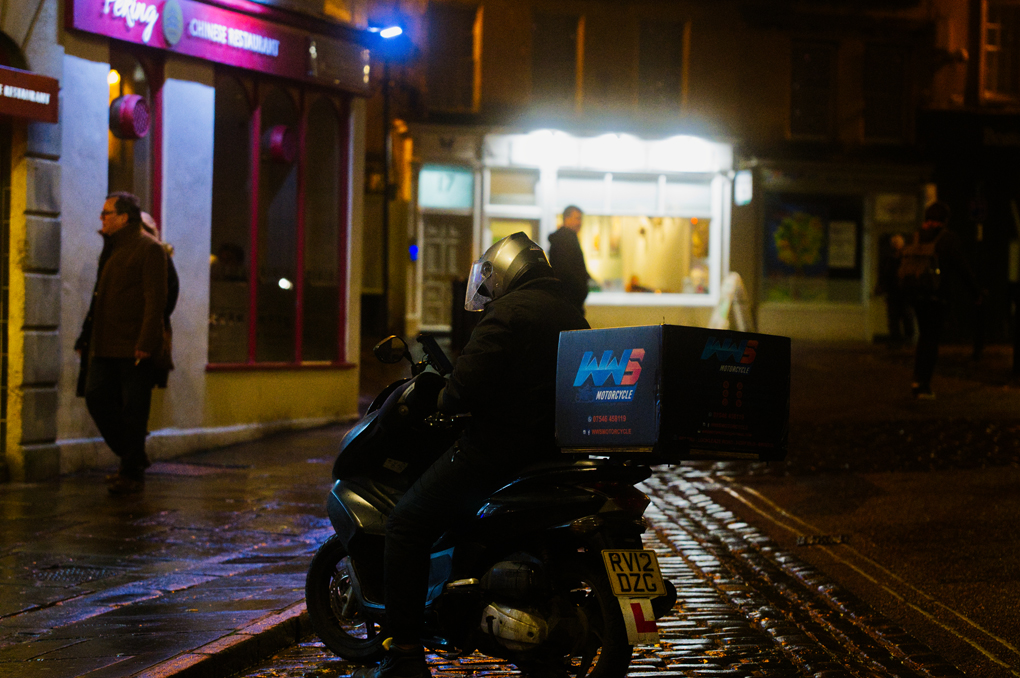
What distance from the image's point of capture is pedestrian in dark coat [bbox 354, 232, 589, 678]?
167 inches

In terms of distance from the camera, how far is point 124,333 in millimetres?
8484

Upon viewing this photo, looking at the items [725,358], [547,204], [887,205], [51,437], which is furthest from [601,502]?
[887,205]

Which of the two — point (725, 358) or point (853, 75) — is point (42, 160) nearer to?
point (725, 358)

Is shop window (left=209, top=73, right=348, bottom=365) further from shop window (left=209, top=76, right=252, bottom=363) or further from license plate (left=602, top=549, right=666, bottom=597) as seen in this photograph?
license plate (left=602, top=549, right=666, bottom=597)

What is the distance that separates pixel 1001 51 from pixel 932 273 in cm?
1514

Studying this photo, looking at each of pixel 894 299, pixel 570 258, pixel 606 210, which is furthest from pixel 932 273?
pixel 606 210

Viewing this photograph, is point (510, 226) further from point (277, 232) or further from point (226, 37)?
point (226, 37)

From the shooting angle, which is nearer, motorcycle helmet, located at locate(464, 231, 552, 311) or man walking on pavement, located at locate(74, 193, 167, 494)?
motorcycle helmet, located at locate(464, 231, 552, 311)

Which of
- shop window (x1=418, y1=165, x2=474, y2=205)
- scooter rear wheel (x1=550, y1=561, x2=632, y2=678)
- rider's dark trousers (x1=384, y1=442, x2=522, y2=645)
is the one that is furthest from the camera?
shop window (x1=418, y1=165, x2=474, y2=205)

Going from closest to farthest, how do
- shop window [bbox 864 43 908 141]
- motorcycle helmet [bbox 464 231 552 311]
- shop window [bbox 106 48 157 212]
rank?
motorcycle helmet [bbox 464 231 552 311], shop window [bbox 106 48 157 212], shop window [bbox 864 43 908 141]

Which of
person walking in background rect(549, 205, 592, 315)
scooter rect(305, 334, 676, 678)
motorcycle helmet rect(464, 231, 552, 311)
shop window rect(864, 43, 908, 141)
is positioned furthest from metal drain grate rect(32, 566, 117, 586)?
shop window rect(864, 43, 908, 141)

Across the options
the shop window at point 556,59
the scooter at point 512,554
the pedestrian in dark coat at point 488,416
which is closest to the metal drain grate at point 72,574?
the scooter at point 512,554

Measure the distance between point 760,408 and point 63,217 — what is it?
7118 millimetres

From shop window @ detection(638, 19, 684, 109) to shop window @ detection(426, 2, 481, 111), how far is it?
3.61 m
